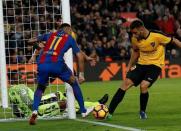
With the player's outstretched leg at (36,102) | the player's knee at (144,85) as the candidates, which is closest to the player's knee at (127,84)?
the player's knee at (144,85)

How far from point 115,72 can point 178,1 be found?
7.18 m

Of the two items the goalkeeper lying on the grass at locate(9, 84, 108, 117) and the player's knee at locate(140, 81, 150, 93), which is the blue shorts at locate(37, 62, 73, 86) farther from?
the player's knee at locate(140, 81, 150, 93)

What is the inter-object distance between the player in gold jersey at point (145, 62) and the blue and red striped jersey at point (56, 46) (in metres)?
1.23

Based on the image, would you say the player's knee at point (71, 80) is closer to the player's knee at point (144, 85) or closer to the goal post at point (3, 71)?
the player's knee at point (144, 85)

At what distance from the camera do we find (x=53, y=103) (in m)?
12.2

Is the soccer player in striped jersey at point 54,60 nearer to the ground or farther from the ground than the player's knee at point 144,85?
farther from the ground

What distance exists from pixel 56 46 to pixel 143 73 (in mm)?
1735

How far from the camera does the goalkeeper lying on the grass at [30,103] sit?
1219 centimetres

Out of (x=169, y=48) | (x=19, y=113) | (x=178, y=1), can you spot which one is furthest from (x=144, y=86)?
(x=178, y=1)

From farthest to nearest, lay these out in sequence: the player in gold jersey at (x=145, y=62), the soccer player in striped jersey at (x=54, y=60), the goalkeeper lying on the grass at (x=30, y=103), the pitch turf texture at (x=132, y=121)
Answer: the goalkeeper lying on the grass at (x=30, y=103), the player in gold jersey at (x=145, y=62), the soccer player in striped jersey at (x=54, y=60), the pitch turf texture at (x=132, y=121)

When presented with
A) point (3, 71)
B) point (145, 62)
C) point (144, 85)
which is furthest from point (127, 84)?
point (3, 71)

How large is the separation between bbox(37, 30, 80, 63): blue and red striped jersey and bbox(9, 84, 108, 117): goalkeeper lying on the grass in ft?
4.17

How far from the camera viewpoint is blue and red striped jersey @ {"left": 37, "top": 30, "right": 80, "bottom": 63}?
11.2 m

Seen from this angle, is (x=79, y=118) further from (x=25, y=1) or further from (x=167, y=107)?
(x=25, y=1)
